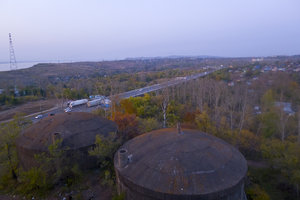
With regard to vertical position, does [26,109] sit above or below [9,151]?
below

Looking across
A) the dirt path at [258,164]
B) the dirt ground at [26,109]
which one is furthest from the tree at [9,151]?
the dirt ground at [26,109]

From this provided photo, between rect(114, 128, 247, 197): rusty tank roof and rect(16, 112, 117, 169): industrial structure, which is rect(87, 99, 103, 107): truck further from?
rect(114, 128, 247, 197): rusty tank roof

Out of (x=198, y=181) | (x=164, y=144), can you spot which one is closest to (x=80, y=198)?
(x=164, y=144)

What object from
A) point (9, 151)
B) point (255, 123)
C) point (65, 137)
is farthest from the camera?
point (255, 123)

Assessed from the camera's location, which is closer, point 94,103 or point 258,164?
point 258,164

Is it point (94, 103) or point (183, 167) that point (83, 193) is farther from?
point (94, 103)

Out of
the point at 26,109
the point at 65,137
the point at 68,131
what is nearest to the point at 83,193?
the point at 65,137

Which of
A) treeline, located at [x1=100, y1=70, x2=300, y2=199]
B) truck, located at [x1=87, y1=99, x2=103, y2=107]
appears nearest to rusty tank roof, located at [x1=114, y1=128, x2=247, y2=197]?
treeline, located at [x1=100, y1=70, x2=300, y2=199]
